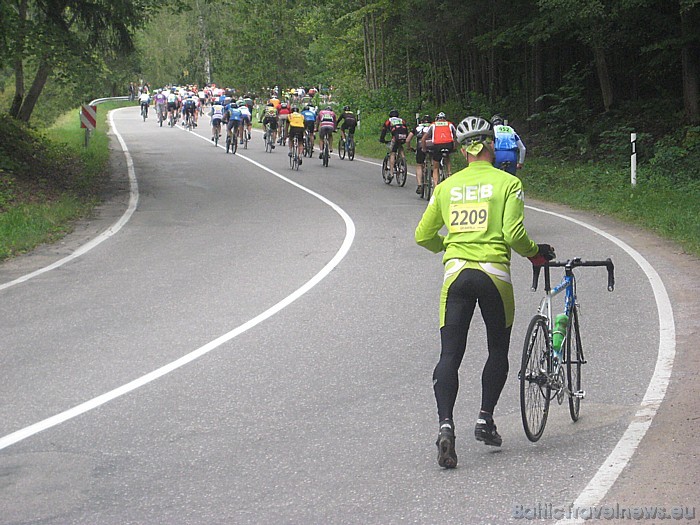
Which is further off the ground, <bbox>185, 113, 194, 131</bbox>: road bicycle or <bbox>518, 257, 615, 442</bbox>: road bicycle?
<bbox>185, 113, 194, 131</bbox>: road bicycle

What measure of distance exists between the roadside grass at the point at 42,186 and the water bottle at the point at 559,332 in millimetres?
10688

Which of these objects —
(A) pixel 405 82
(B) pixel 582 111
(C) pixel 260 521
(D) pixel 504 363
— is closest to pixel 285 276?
(D) pixel 504 363

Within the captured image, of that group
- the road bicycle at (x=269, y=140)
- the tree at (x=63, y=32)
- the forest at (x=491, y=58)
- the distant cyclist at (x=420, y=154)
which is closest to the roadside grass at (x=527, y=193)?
the forest at (x=491, y=58)

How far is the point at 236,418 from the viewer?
23.2ft

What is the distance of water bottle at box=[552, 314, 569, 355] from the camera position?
6.41 meters

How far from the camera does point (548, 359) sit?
6.37m

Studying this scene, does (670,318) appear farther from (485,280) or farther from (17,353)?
(17,353)

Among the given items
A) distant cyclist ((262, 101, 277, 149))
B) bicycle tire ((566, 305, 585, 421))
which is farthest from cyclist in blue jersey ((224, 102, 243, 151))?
bicycle tire ((566, 305, 585, 421))

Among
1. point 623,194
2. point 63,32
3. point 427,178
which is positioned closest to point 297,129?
point 427,178

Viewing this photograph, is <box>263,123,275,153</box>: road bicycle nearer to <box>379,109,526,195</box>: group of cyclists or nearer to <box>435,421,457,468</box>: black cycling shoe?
<box>379,109,526,195</box>: group of cyclists

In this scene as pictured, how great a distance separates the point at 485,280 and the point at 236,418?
6.96 feet

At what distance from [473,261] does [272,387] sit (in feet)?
8.12

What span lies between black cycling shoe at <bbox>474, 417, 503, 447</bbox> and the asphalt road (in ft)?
0.37

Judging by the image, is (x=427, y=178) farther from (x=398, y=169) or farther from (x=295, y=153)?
(x=295, y=153)
